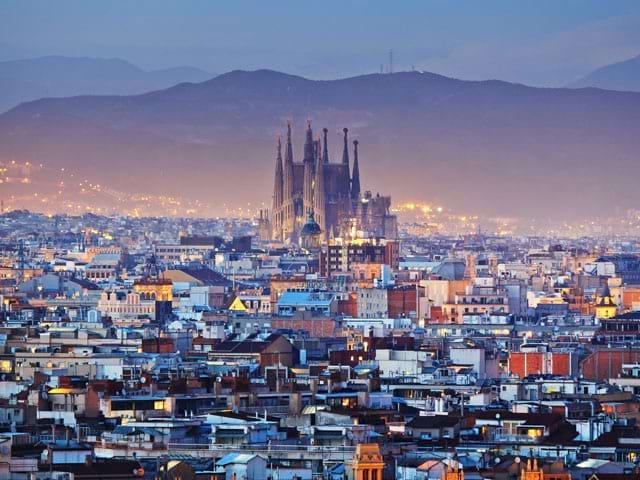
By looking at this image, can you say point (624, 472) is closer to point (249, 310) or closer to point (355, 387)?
point (355, 387)

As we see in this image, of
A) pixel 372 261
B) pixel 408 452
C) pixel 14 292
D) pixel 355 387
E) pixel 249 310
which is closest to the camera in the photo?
pixel 408 452

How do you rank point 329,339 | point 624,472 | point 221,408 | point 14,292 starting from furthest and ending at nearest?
point 14,292, point 329,339, point 221,408, point 624,472

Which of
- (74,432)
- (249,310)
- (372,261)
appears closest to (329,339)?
(249,310)

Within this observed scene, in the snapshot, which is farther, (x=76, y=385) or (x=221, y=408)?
(x=76, y=385)

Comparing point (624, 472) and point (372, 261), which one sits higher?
point (372, 261)

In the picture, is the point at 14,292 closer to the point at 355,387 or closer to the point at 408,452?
the point at 355,387

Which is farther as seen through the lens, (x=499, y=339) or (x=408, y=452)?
(x=499, y=339)

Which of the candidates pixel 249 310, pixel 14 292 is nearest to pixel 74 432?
pixel 249 310

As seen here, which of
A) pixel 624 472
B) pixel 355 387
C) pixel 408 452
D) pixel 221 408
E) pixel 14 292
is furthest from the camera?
pixel 14 292

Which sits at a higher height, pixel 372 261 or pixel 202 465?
pixel 372 261
